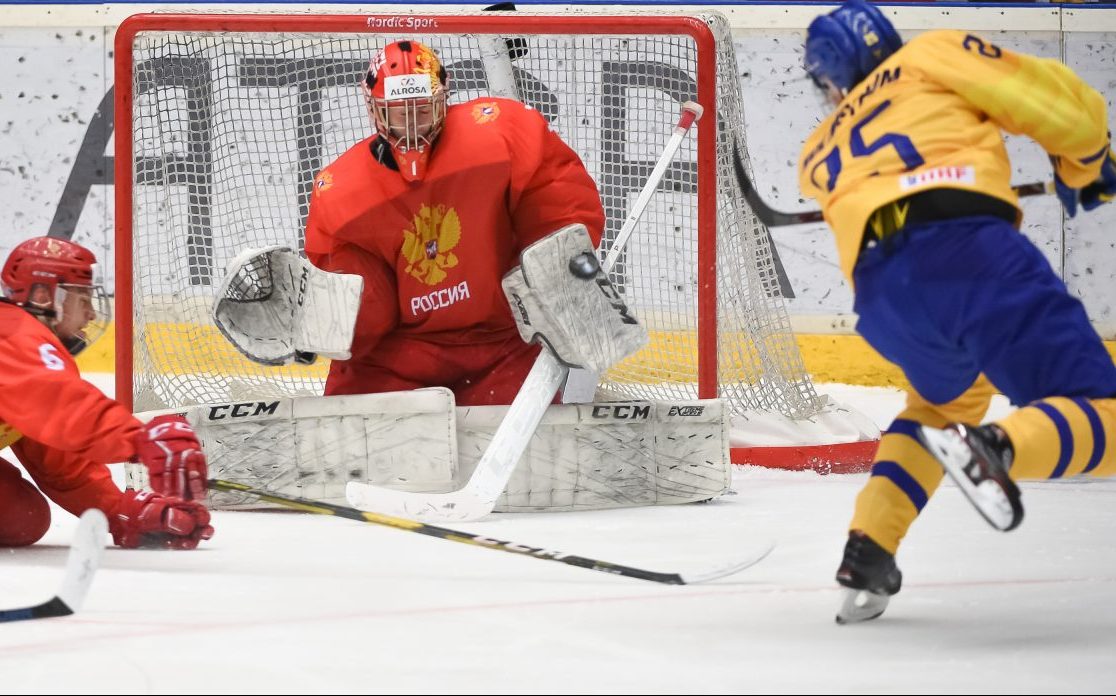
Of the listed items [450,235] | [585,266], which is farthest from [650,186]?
[450,235]

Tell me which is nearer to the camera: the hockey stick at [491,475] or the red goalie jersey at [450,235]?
the hockey stick at [491,475]

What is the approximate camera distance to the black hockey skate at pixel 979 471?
1.64 m

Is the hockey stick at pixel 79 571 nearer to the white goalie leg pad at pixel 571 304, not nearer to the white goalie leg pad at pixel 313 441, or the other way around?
the white goalie leg pad at pixel 313 441

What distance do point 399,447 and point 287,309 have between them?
0.40m

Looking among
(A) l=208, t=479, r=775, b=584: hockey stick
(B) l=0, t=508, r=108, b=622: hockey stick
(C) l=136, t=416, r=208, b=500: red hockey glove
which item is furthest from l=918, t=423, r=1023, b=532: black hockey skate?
(C) l=136, t=416, r=208, b=500: red hockey glove

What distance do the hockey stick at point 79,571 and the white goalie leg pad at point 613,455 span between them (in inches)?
49.8

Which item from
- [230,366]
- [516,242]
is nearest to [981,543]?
[516,242]

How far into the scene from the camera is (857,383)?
4.94 m

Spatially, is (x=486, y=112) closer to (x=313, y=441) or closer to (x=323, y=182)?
(x=323, y=182)

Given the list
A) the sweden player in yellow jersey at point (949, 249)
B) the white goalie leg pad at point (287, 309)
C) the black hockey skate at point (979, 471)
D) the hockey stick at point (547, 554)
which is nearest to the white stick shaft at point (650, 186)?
the white goalie leg pad at point (287, 309)

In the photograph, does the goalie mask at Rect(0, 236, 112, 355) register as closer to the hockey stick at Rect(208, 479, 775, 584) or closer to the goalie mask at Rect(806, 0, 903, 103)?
the hockey stick at Rect(208, 479, 775, 584)

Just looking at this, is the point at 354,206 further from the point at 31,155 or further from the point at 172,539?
the point at 31,155

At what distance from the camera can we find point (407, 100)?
10.5 ft

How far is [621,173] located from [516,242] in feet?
2.59
